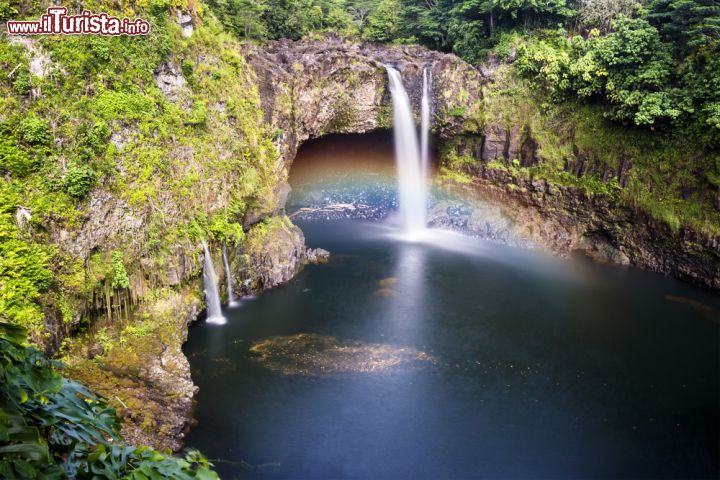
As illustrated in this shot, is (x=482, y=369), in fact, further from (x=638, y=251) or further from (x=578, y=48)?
(x=578, y=48)

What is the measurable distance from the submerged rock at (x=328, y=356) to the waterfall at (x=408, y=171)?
1231 cm

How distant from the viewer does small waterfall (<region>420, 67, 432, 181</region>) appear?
26.3m

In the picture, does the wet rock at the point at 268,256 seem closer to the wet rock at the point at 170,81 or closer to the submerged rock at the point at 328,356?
the submerged rock at the point at 328,356

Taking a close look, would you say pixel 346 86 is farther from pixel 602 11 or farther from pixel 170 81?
pixel 602 11

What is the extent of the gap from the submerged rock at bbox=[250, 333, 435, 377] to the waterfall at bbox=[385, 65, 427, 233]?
1231 centimetres

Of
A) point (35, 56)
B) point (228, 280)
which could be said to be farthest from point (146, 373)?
point (35, 56)

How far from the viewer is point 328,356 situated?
580 inches

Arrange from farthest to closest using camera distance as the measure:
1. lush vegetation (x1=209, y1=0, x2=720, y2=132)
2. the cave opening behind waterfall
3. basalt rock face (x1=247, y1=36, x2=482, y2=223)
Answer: the cave opening behind waterfall
basalt rock face (x1=247, y1=36, x2=482, y2=223)
lush vegetation (x1=209, y1=0, x2=720, y2=132)

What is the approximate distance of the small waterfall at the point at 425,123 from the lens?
2630 cm

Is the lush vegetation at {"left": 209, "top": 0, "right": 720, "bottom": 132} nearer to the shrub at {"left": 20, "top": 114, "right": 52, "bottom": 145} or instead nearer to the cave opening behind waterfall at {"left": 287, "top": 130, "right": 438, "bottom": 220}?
the cave opening behind waterfall at {"left": 287, "top": 130, "right": 438, "bottom": 220}

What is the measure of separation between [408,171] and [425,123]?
2677 mm

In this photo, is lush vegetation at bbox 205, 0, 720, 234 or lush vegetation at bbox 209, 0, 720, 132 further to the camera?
lush vegetation at bbox 205, 0, 720, 234

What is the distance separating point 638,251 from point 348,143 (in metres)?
15.4

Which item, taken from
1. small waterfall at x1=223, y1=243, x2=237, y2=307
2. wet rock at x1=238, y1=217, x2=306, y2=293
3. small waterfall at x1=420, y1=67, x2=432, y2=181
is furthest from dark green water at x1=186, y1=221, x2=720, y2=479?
small waterfall at x1=420, y1=67, x2=432, y2=181
